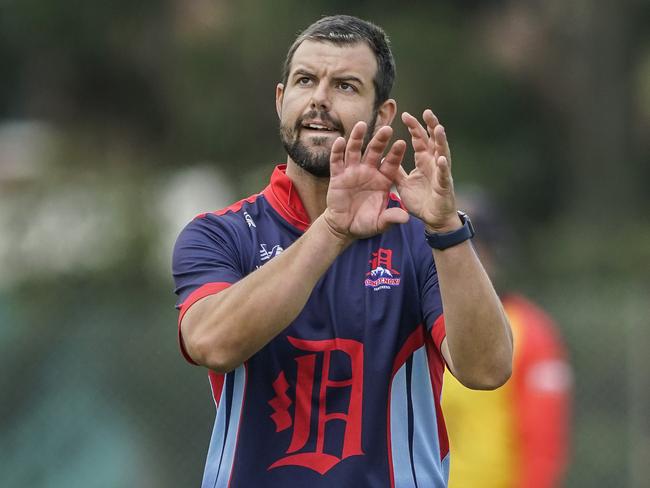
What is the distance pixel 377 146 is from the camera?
3.88m

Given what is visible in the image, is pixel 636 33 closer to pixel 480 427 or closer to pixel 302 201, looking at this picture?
pixel 480 427

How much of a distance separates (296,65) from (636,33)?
16132mm

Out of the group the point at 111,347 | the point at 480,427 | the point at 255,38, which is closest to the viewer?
the point at 480,427

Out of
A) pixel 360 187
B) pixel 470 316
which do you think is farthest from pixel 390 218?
pixel 470 316

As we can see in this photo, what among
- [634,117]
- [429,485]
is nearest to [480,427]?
[429,485]

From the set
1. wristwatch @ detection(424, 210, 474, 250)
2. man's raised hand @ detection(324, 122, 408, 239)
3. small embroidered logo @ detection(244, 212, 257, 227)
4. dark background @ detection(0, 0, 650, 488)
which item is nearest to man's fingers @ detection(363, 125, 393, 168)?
man's raised hand @ detection(324, 122, 408, 239)

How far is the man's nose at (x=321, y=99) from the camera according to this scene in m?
4.15

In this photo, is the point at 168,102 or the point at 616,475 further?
the point at 168,102

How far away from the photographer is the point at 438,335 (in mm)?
4062

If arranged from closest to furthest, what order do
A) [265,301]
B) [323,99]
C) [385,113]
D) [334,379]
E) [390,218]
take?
[265,301] → [390,218] → [334,379] → [323,99] → [385,113]

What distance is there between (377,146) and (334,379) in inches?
27.1

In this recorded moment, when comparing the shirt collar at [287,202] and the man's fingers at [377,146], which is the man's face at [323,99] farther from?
the man's fingers at [377,146]

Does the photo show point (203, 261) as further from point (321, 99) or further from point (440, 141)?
point (440, 141)

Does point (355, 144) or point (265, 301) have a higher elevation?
point (355, 144)
